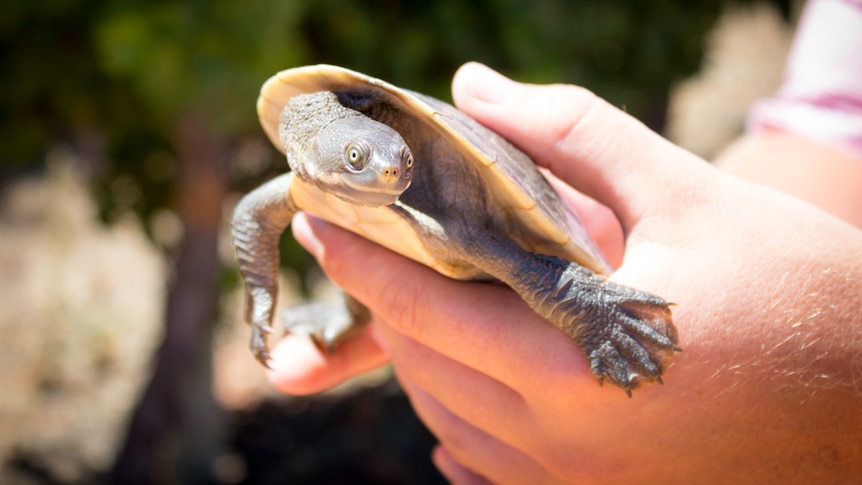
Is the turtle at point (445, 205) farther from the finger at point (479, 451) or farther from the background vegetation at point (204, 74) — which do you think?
the background vegetation at point (204, 74)

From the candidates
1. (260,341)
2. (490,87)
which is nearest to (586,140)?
(490,87)

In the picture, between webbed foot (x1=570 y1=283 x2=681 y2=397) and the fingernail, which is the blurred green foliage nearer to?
the fingernail

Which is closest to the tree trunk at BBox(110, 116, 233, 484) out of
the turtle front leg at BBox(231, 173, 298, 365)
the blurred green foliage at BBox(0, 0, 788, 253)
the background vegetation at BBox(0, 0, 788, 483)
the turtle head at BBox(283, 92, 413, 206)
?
the background vegetation at BBox(0, 0, 788, 483)

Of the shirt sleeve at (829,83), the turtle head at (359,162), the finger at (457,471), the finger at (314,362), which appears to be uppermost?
the shirt sleeve at (829,83)

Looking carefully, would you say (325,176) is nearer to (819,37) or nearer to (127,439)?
(819,37)

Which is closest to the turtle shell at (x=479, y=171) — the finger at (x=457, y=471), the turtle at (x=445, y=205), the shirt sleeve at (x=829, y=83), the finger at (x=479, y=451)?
the turtle at (x=445, y=205)

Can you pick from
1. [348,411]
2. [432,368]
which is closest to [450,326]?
[432,368]
